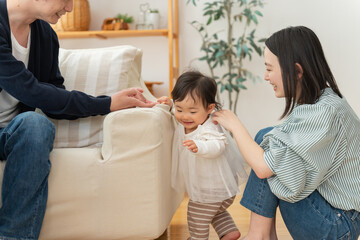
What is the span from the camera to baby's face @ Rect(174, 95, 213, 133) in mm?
1391

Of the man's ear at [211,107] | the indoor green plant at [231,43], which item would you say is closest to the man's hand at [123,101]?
the man's ear at [211,107]

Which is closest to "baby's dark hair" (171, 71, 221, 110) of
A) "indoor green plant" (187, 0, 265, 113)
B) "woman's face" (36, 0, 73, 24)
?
"woman's face" (36, 0, 73, 24)

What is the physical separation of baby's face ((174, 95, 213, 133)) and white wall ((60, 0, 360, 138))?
187 centimetres

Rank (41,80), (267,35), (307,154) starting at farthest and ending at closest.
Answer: (267,35) → (41,80) → (307,154)

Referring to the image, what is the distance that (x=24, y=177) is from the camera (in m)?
1.18

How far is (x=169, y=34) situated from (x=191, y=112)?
1.75m

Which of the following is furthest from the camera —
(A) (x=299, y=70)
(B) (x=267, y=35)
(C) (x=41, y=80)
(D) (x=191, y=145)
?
(B) (x=267, y=35)

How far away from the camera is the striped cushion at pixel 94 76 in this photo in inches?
59.8

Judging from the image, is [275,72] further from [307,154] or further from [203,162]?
[203,162]

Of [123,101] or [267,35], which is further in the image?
[267,35]

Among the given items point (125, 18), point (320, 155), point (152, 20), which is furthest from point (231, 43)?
point (320, 155)

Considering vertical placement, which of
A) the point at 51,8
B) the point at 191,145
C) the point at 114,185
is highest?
the point at 51,8

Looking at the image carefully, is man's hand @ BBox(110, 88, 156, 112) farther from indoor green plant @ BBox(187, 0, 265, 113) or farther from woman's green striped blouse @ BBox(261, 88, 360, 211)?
indoor green plant @ BBox(187, 0, 265, 113)

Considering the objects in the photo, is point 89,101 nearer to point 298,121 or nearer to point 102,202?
point 102,202
